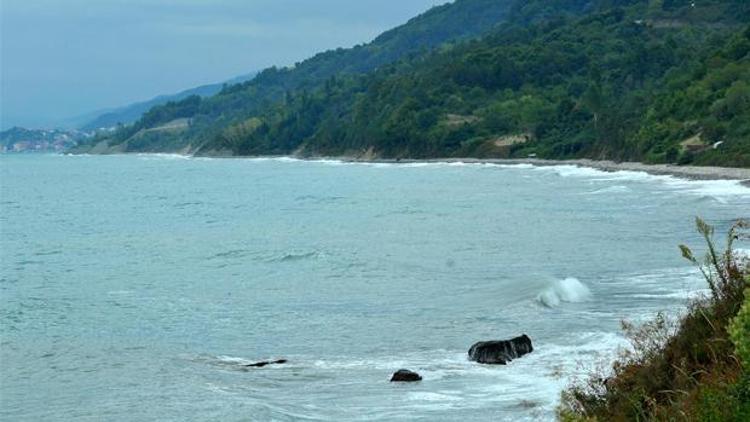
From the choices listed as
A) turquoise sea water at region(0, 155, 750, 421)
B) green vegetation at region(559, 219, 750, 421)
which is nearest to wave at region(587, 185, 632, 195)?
turquoise sea water at region(0, 155, 750, 421)

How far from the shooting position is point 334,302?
100 ft

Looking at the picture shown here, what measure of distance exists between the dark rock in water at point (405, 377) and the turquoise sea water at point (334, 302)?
267 mm

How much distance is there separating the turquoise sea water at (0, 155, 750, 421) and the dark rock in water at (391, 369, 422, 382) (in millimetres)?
267

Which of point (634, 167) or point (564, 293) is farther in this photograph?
point (634, 167)

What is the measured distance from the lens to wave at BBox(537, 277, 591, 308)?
27492 millimetres

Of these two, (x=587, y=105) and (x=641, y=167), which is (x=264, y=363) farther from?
(x=587, y=105)

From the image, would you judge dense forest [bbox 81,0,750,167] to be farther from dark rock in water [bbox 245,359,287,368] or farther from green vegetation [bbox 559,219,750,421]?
green vegetation [bbox 559,219,750,421]

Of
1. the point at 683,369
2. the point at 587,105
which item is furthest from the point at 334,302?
the point at 587,105

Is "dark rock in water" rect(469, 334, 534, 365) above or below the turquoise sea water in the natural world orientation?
above

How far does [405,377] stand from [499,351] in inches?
85.7

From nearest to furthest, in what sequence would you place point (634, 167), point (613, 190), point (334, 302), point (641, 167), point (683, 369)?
1. point (683, 369)
2. point (334, 302)
3. point (613, 190)
4. point (641, 167)
5. point (634, 167)

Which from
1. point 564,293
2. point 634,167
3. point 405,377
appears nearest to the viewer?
point 405,377

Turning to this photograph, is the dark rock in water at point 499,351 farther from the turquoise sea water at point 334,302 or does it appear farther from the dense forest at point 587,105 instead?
the dense forest at point 587,105

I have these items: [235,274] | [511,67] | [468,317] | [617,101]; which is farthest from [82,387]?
[511,67]
